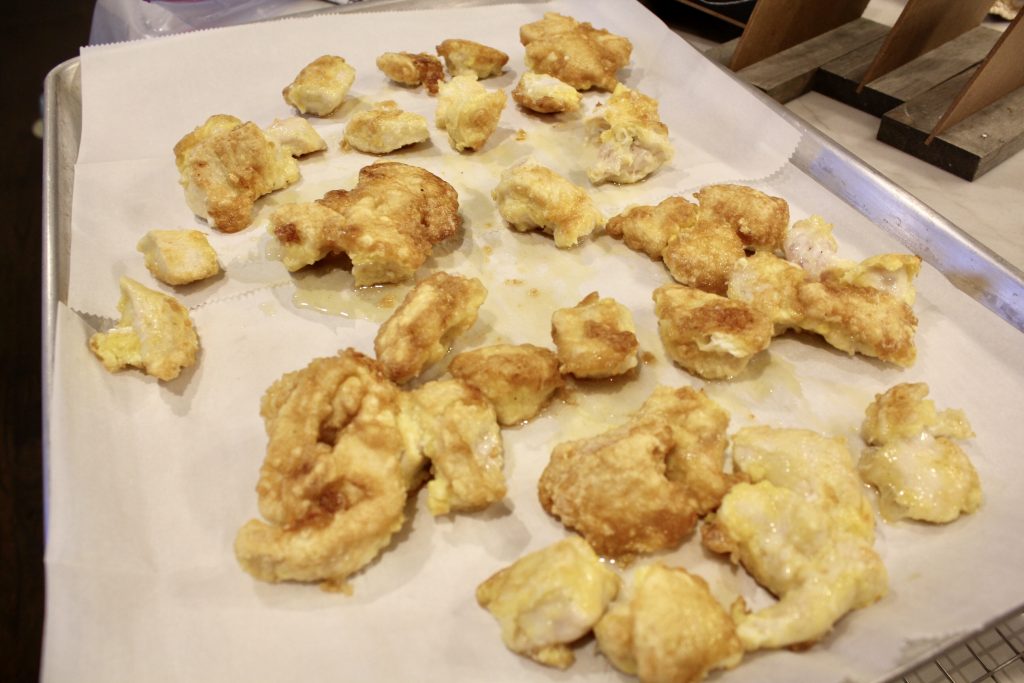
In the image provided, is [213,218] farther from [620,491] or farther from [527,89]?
[620,491]

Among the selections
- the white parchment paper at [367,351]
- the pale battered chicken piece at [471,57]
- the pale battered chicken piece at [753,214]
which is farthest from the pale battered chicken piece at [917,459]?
the pale battered chicken piece at [471,57]

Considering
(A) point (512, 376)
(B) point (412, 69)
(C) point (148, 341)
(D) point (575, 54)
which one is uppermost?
(D) point (575, 54)

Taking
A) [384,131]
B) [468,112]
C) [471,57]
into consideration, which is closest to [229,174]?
[384,131]

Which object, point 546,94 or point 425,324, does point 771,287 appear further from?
point 546,94

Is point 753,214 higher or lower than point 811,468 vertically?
higher

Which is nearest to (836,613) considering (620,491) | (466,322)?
(620,491)

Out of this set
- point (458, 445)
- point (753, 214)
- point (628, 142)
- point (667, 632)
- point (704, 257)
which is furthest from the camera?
point (628, 142)

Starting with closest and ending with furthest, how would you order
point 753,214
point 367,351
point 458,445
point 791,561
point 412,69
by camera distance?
1. point 791,561
2. point 458,445
3. point 367,351
4. point 753,214
5. point 412,69
